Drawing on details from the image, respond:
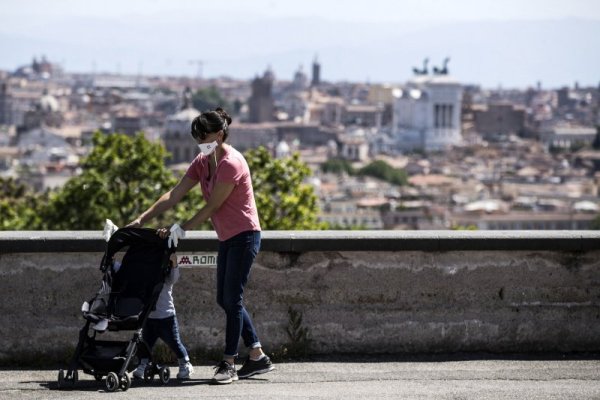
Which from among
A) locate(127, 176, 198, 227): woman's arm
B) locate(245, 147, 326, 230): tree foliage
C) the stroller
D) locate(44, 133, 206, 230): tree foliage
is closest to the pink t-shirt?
locate(127, 176, 198, 227): woman's arm

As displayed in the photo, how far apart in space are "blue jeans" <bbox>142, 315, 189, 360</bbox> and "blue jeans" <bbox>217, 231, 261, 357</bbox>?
226 millimetres

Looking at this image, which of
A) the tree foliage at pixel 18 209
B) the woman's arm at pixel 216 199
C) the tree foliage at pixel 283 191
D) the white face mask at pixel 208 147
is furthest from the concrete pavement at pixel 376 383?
the tree foliage at pixel 18 209

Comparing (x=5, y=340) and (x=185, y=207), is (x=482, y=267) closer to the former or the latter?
(x=5, y=340)

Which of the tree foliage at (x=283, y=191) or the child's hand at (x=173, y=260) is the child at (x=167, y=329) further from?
the tree foliage at (x=283, y=191)

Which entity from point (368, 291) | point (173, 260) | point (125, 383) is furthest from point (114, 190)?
point (125, 383)

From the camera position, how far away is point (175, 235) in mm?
7602

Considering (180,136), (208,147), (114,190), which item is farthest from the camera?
(180,136)

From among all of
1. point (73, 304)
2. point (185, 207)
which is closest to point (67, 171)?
point (185, 207)

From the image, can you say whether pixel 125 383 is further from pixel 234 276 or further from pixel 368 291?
pixel 368 291

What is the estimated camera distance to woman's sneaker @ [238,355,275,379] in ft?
26.0

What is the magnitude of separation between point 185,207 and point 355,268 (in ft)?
90.4

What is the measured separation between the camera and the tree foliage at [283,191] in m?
33.8

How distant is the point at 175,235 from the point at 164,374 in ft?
2.14

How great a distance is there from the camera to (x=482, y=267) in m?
8.58
